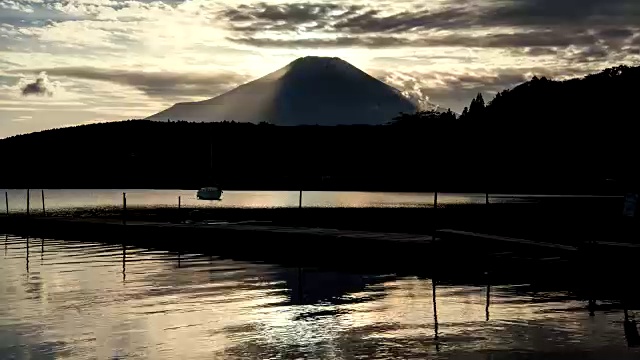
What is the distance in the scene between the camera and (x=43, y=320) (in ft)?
62.5

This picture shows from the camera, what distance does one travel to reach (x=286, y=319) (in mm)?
19000

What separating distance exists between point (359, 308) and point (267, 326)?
11.7ft

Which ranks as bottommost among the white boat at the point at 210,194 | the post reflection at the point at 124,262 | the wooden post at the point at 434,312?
the post reflection at the point at 124,262

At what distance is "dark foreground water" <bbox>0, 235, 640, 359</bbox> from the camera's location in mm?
15438

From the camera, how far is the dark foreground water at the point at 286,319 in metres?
15.4

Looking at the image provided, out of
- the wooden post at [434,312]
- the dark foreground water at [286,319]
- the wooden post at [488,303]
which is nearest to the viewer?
the dark foreground water at [286,319]

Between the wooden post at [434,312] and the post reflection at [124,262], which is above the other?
the wooden post at [434,312]

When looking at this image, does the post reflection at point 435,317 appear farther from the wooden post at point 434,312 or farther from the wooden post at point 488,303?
the wooden post at point 488,303

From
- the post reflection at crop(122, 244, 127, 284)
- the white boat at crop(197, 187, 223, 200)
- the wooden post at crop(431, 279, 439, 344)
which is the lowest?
the post reflection at crop(122, 244, 127, 284)

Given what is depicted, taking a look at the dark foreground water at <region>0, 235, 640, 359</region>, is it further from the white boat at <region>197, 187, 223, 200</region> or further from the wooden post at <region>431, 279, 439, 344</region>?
the white boat at <region>197, 187, 223, 200</region>

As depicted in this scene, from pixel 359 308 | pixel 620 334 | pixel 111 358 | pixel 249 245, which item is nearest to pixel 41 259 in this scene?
Result: pixel 249 245

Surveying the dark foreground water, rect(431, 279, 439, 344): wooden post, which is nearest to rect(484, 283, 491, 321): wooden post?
the dark foreground water

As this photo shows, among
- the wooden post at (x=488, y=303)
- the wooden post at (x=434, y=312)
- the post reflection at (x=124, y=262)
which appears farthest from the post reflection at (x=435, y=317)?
the post reflection at (x=124, y=262)

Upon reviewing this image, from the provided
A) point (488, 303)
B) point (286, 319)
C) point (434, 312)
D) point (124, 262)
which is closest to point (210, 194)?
point (124, 262)
